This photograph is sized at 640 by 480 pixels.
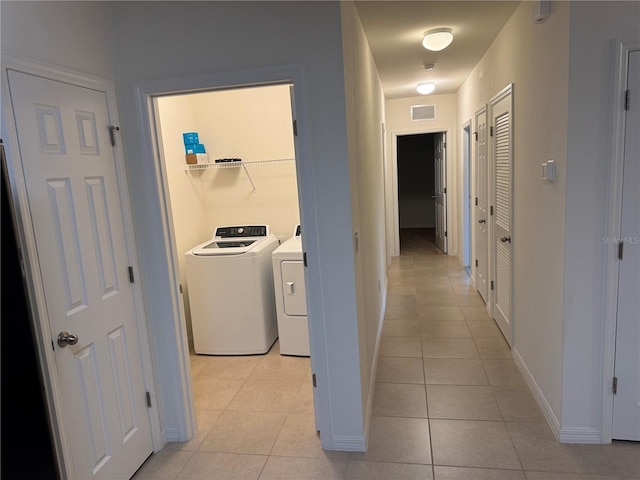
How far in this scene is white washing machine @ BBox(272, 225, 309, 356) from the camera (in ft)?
11.1

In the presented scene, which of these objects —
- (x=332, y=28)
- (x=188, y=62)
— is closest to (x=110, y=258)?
(x=188, y=62)

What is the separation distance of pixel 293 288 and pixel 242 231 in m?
0.84

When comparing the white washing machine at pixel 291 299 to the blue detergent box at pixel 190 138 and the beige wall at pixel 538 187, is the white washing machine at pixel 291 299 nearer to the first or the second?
the blue detergent box at pixel 190 138

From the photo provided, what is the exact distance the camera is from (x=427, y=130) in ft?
21.5


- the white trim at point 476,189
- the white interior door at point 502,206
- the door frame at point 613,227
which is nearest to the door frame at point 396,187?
the white trim at point 476,189

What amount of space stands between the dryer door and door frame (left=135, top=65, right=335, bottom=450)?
110 centimetres

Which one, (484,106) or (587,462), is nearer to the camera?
(587,462)

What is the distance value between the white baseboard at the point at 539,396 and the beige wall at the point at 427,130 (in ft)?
10.9

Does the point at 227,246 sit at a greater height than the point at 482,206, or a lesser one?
lesser

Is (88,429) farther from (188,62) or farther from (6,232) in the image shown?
(188,62)

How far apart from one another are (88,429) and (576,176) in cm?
252

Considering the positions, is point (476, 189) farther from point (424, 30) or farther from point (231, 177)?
point (231, 177)

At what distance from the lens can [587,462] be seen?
2.12m

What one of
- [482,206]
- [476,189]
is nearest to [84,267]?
[482,206]
